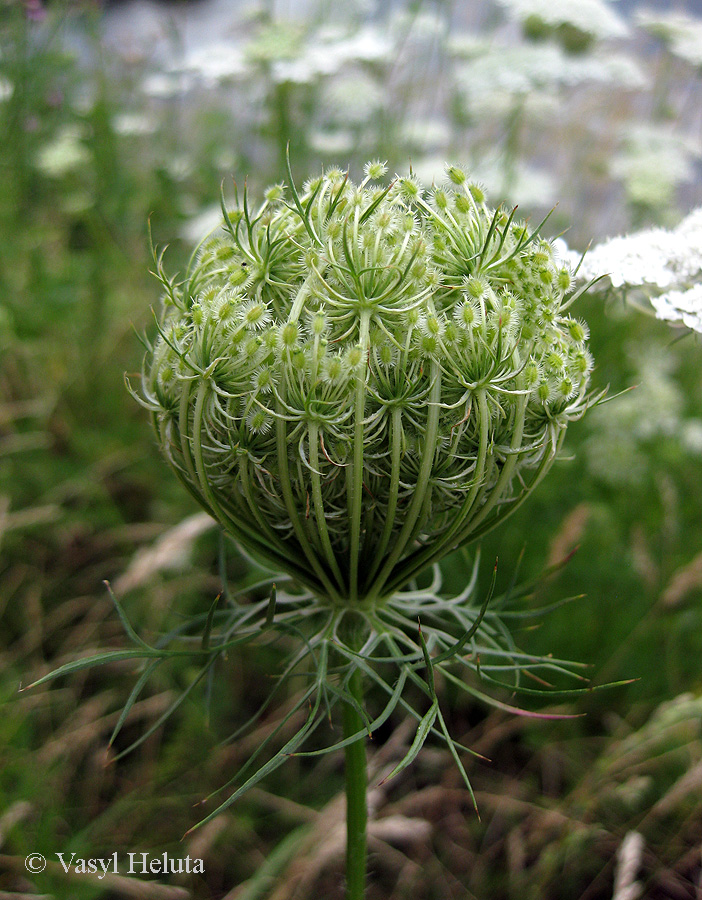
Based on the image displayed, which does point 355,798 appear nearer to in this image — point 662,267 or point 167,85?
point 662,267

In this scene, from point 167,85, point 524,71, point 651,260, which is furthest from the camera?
point 167,85

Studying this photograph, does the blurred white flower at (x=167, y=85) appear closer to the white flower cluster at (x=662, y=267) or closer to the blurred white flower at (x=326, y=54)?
the blurred white flower at (x=326, y=54)

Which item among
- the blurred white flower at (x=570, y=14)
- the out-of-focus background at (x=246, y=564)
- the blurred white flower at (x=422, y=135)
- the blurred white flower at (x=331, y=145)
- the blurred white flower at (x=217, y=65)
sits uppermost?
the blurred white flower at (x=570, y=14)

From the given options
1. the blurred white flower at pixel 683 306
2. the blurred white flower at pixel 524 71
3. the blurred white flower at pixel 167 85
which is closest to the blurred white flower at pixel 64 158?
the blurred white flower at pixel 167 85

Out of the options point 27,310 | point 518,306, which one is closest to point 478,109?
point 27,310

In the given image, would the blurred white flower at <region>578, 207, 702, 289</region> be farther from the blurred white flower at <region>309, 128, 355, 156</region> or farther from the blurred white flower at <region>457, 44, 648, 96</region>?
the blurred white flower at <region>309, 128, 355, 156</region>

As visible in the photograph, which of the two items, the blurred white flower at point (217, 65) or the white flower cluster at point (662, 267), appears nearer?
the white flower cluster at point (662, 267)

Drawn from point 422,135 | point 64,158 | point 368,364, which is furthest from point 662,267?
point 64,158
